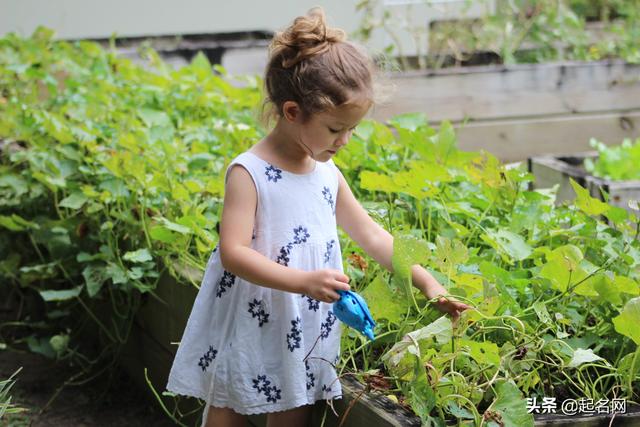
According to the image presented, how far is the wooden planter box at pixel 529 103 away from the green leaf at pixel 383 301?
117 inches

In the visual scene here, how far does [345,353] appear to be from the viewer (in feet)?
7.02

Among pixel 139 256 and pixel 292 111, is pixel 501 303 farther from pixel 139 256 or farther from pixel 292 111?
pixel 139 256

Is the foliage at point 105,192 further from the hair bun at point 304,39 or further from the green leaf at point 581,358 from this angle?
the green leaf at point 581,358

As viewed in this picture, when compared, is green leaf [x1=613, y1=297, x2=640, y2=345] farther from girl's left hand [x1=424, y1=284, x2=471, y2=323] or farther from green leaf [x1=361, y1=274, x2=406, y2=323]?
green leaf [x1=361, y1=274, x2=406, y2=323]

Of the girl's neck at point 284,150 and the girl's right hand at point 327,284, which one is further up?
the girl's neck at point 284,150

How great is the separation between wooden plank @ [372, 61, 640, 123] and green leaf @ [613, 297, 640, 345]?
10.3 feet

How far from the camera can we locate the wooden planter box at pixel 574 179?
3.41 metres

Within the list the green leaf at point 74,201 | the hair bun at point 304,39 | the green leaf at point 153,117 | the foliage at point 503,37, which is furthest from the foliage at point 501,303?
the foliage at point 503,37

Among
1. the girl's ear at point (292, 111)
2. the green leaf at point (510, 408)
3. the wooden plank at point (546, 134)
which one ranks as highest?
the girl's ear at point (292, 111)

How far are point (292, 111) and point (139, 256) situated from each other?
0.93 m

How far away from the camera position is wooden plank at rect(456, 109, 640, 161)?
16.8 ft


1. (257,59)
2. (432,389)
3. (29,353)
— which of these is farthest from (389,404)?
(257,59)

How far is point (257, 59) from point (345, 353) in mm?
3522

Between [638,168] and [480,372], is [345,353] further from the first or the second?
[638,168]
